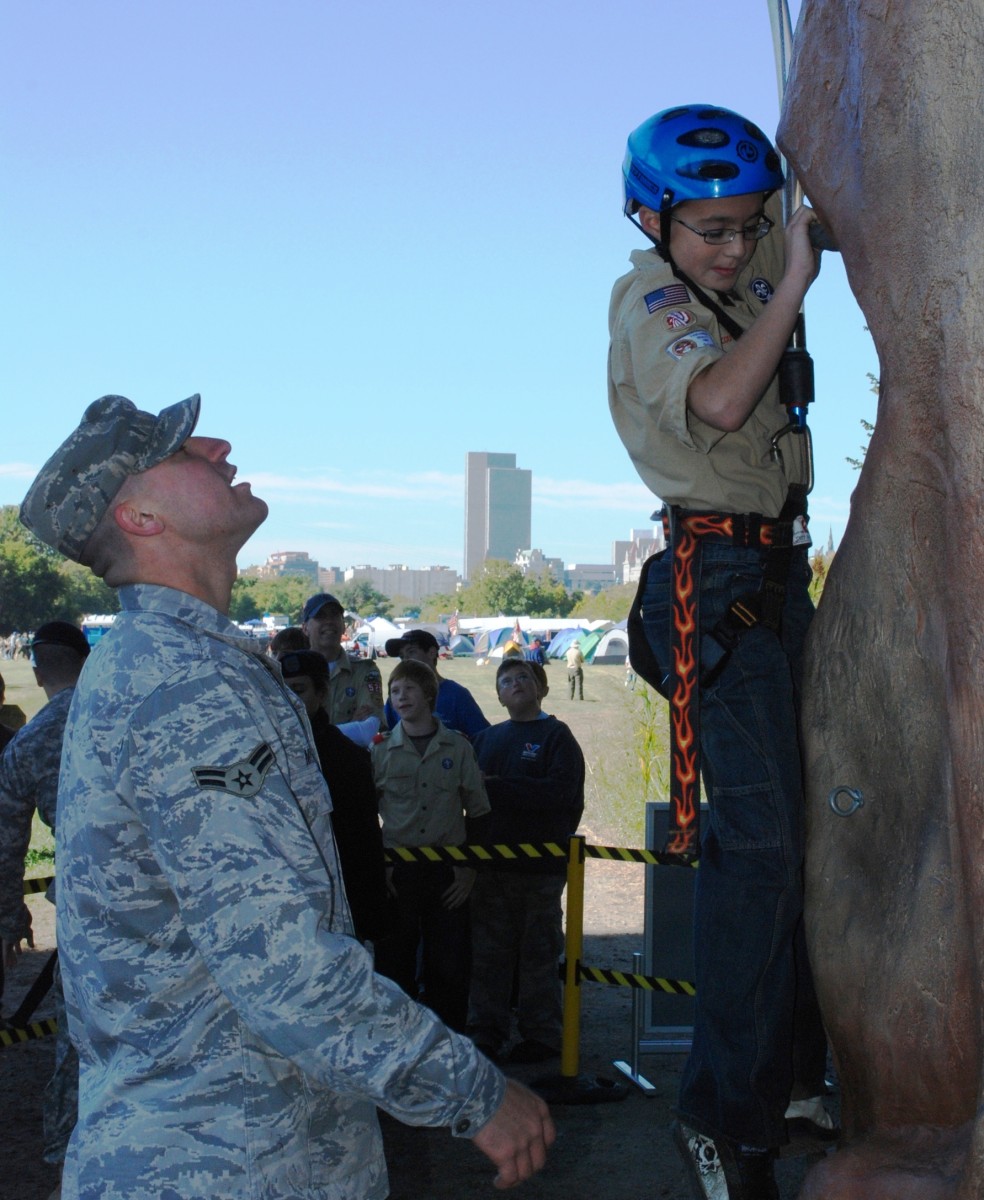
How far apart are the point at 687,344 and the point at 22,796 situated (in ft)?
13.1

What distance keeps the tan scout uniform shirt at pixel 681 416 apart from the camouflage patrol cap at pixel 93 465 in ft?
3.57

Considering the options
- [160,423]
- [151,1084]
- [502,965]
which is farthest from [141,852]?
[502,965]

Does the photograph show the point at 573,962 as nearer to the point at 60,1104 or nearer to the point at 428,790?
the point at 428,790

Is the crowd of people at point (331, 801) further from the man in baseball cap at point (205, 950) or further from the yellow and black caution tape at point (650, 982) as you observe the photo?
the yellow and black caution tape at point (650, 982)

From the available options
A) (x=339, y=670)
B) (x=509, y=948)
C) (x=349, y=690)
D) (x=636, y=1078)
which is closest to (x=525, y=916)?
(x=509, y=948)

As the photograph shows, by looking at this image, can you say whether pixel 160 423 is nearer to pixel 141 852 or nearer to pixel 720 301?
pixel 141 852

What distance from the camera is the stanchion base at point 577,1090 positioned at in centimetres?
703

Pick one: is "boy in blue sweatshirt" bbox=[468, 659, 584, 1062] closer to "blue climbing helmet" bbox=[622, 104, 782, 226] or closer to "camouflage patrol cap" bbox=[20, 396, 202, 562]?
"blue climbing helmet" bbox=[622, 104, 782, 226]

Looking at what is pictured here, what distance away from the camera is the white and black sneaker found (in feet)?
9.83

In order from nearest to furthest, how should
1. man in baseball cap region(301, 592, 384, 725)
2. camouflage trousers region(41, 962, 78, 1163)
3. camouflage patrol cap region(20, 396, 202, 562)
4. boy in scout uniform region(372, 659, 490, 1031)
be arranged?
camouflage patrol cap region(20, 396, 202, 562) < camouflage trousers region(41, 962, 78, 1163) < boy in scout uniform region(372, 659, 490, 1031) < man in baseball cap region(301, 592, 384, 725)

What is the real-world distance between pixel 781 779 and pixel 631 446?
0.91m

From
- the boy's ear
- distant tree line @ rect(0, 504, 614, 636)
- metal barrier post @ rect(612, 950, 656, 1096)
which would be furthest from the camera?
distant tree line @ rect(0, 504, 614, 636)

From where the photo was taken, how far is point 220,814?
2.23m

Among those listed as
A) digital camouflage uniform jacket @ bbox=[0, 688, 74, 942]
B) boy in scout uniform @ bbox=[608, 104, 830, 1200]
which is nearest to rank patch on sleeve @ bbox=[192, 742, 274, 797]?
boy in scout uniform @ bbox=[608, 104, 830, 1200]
